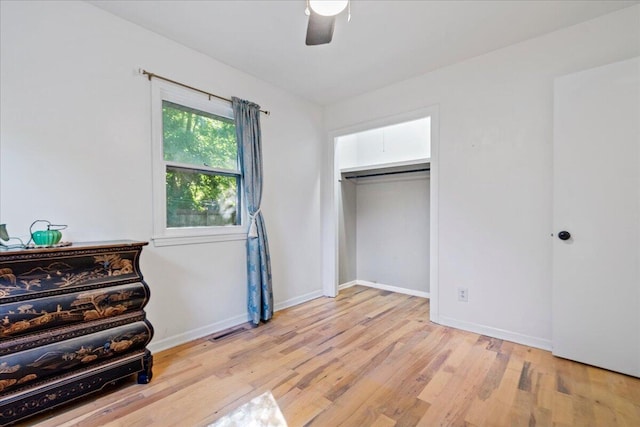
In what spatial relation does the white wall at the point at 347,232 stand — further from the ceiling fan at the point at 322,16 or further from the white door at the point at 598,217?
the ceiling fan at the point at 322,16

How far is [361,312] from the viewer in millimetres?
3312

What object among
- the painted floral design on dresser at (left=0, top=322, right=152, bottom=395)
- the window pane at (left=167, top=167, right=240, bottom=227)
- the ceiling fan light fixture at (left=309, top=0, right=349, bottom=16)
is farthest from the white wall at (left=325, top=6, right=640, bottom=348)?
the painted floral design on dresser at (left=0, top=322, right=152, bottom=395)

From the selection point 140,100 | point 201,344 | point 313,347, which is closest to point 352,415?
point 313,347

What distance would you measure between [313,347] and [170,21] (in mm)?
2873

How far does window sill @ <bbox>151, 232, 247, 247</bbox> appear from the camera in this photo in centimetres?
243

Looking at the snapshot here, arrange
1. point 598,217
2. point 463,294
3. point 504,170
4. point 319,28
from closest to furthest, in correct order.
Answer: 1. point 319,28
2. point 598,217
3. point 504,170
4. point 463,294

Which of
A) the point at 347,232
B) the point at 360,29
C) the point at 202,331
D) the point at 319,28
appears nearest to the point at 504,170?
the point at 360,29

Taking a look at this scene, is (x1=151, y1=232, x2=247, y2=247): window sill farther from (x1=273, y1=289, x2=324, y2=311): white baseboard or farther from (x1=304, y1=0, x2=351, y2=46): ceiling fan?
(x1=304, y1=0, x2=351, y2=46): ceiling fan

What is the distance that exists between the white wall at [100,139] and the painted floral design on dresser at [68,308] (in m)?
0.51

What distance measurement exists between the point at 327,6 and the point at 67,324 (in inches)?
88.2

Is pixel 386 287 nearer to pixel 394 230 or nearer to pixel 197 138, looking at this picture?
pixel 394 230

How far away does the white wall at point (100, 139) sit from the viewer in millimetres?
1820

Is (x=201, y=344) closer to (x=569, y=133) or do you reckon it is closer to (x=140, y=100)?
(x=140, y=100)

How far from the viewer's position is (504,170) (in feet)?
8.59
